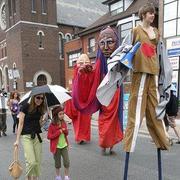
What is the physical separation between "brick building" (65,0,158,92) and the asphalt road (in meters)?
11.9

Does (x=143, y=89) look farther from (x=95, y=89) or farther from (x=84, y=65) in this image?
(x=84, y=65)

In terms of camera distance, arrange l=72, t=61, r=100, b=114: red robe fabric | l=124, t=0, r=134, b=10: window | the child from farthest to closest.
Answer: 1. l=124, t=0, r=134, b=10: window
2. l=72, t=61, r=100, b=114: red robe fabric
3. the child

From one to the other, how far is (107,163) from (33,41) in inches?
A: 1235

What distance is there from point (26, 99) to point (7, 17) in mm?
36063

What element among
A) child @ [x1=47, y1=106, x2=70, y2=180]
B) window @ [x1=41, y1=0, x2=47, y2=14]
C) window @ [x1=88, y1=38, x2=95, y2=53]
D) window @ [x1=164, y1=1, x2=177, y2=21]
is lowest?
child @ [x1=47, y1=106, x2=70, y2=180]

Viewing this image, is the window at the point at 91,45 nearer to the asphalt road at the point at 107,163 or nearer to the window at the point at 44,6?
the window at the point at 44,6

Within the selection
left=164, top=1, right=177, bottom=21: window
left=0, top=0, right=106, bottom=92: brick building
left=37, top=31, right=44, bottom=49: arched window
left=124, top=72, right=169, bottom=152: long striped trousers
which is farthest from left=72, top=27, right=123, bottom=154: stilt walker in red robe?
left=37, top=31, right=44, bottom=49: arched window

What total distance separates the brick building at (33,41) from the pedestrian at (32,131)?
28735 mm

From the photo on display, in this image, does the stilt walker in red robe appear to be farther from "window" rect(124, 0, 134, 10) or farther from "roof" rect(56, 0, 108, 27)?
"roof" rect(56, 0, 108, 27)

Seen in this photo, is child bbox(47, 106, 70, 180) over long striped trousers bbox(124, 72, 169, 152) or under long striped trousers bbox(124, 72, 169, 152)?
under

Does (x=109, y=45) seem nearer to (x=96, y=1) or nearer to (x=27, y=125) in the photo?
(x=27, y=125)

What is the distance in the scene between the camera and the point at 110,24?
78.1 feet

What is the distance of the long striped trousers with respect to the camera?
3684 mm

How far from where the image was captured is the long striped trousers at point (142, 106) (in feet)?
12.1
